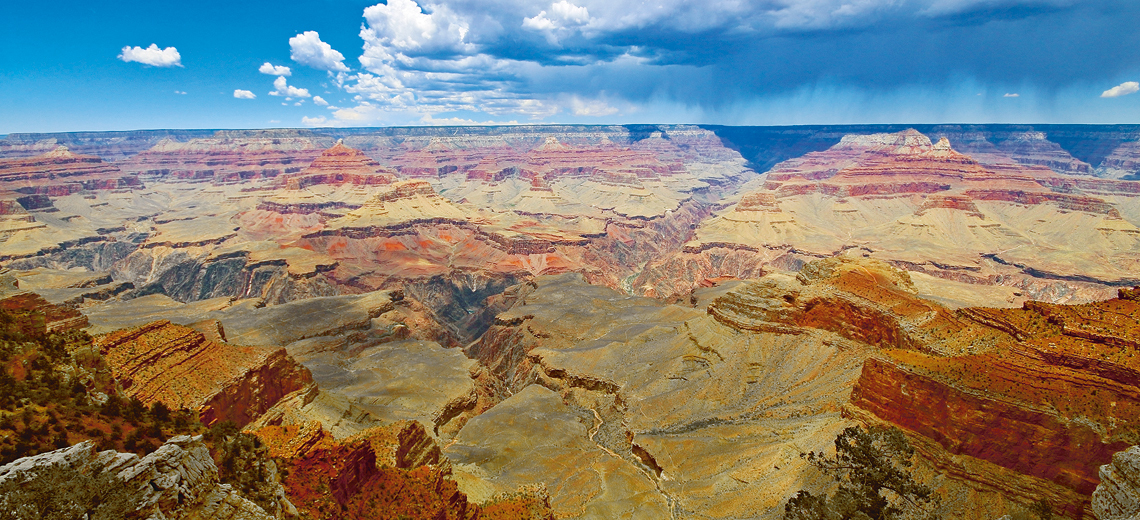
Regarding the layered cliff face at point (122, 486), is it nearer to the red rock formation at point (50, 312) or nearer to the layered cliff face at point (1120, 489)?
the layered cliff face at point (1120, 489)

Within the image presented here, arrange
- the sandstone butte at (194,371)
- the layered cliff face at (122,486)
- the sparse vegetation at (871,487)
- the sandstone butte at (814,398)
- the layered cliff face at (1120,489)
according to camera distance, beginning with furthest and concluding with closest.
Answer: the sandstone butte at (194,371)
the sparse vegetation at (871,487)
the sandstone butte at (814,398)
the layered cliff face at (1120,489)
the layered cliff face at (122,486)

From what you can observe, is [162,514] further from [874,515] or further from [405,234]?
[405,234]

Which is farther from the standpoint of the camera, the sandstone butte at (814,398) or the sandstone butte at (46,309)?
the sandstone butte at (46,309)

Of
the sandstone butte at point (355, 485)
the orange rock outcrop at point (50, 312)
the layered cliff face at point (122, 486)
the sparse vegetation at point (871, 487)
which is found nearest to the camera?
the layered cliff face at point (122, 486)

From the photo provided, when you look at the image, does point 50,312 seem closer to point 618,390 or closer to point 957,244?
point 618,390

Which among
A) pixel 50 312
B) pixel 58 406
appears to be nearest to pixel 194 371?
pixel 50 312

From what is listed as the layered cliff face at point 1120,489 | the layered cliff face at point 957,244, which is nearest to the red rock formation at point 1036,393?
the layered cliff face at point 1120,489

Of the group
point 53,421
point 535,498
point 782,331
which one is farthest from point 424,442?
point 782,331
